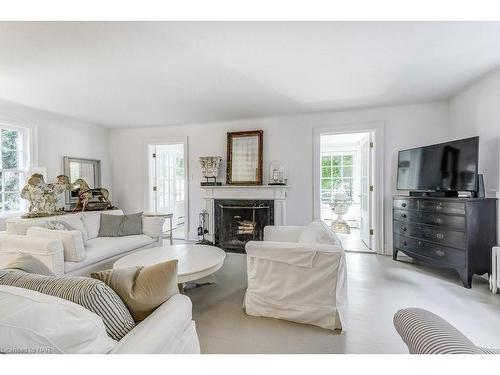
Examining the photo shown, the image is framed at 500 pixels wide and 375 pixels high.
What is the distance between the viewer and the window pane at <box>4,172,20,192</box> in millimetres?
3371

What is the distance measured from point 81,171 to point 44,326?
178 inches

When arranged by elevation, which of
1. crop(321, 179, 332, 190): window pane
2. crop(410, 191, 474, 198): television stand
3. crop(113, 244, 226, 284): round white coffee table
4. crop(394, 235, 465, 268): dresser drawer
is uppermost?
crop(321, 179, 332, 190): window pane

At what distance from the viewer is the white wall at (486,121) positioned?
252 cm

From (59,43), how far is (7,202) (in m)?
2.79

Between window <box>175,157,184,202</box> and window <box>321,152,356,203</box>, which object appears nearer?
window <box>175,157,184,202</box>

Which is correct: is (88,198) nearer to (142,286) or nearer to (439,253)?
(142,286)

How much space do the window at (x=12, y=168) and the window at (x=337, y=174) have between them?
21.4ft

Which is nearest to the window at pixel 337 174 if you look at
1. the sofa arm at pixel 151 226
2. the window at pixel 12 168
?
the sofa arm at pixel 151 226

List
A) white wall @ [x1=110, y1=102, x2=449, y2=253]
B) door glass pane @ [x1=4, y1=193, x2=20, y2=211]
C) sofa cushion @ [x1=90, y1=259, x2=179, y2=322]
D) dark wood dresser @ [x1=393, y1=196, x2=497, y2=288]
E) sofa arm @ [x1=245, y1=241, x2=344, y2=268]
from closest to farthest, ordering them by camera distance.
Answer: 1. sofa cushion @ [x1=90, y1=259, x2=179, y2=322]
2. sofa arm @ [x1=245, y1=241, x2=344, y2=268]
3. dark wood dresser @ [x1=393, y1=196, x2=497, y2=288]
4. door glass pane @ [x1=4, y1=193, x2=20, y2=211]
5. white wall @ [x1=110, y1=102, x2=449, y2=253]

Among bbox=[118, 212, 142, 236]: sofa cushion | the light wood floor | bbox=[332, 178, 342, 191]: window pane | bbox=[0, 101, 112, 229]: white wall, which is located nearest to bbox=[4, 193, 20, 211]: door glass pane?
bbox=[0, 101, 112, 229]: white wall

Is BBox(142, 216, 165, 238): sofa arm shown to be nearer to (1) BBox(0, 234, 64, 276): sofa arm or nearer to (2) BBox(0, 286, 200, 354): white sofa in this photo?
(1) BBox(0, 234, 64, 276): sofa arm

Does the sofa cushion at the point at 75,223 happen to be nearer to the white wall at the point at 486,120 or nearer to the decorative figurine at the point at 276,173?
the decorative figurine at the point at 276,173

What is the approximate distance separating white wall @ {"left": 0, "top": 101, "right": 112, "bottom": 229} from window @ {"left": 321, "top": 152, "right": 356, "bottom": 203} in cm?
561
